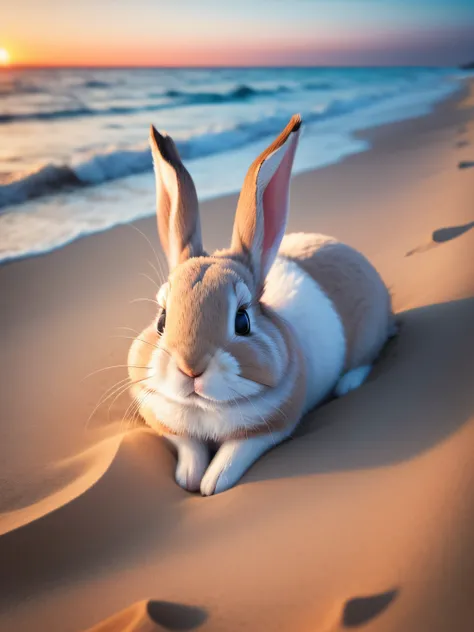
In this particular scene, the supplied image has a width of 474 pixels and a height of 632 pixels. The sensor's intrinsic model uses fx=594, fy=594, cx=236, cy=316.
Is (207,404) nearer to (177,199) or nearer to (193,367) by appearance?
(193,367)

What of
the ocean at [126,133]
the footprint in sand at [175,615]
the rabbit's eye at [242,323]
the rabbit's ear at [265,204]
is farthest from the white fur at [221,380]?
the ocean at [126,133]

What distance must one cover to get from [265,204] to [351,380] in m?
0.87

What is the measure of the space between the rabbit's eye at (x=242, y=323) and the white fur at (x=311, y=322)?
43 centimetres

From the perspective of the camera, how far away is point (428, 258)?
3.56 m

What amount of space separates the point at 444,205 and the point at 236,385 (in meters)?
3.15

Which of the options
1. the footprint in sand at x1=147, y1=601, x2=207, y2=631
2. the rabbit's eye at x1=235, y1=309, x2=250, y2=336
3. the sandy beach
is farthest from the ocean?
the footprint in sand at x1=147, y1=601, x2=207, y2=631

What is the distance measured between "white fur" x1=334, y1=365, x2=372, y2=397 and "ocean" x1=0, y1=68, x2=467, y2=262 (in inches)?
84.8

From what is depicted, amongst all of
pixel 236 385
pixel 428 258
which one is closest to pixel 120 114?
pixel 428 258

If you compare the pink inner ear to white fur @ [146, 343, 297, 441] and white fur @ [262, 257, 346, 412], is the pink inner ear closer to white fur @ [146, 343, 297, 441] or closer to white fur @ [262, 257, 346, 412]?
white fur @ [262, 257, 346, 412]

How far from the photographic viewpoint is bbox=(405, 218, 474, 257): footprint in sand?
Result: 12.6 ft

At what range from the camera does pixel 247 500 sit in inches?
73.2

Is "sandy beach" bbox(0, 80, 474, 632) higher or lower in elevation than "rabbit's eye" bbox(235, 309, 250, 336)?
lower

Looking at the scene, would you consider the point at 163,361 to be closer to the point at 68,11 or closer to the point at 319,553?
the point at 319,553

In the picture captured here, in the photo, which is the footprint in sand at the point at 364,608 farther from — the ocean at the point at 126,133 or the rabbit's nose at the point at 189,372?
the ocean at the point at 126,133
